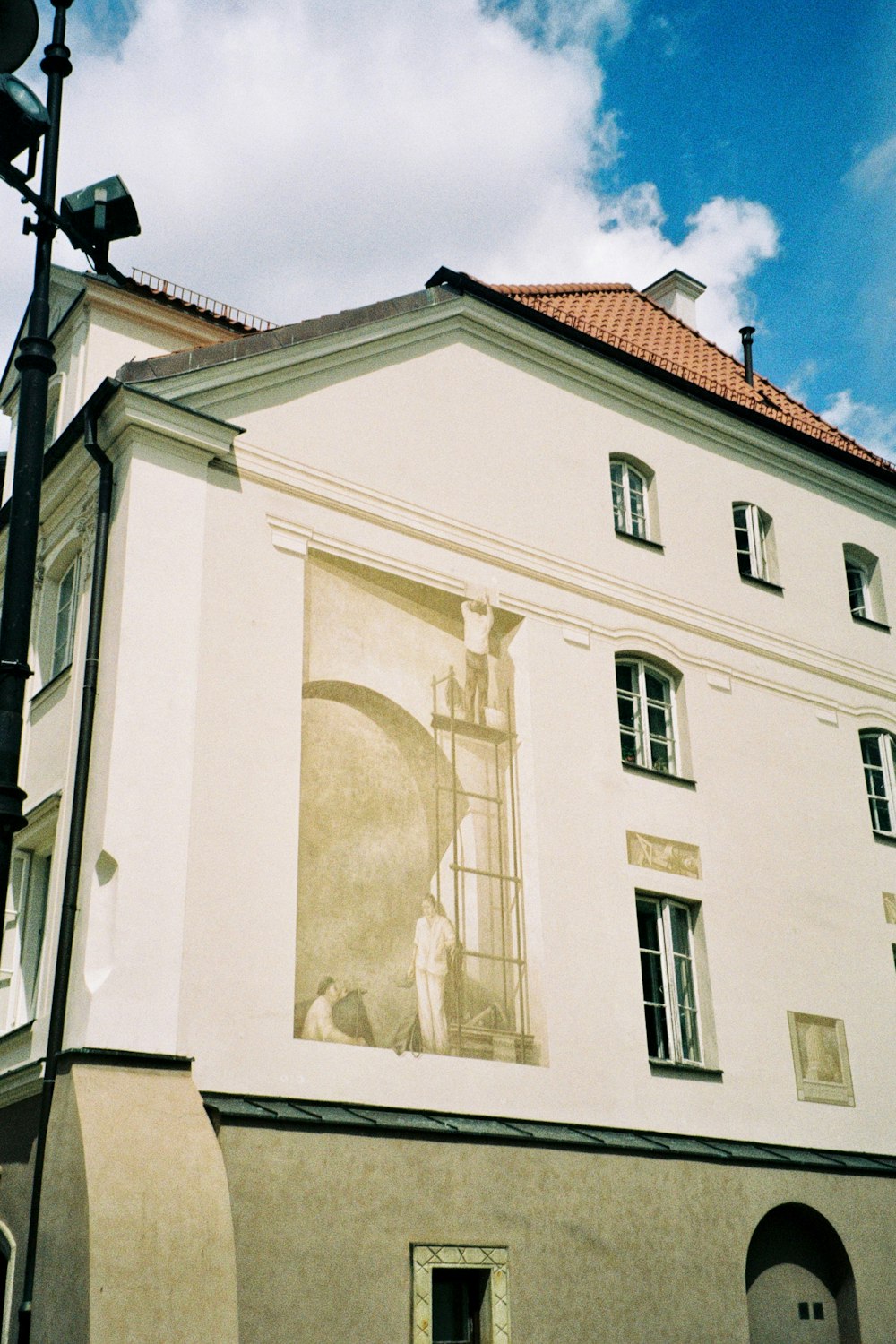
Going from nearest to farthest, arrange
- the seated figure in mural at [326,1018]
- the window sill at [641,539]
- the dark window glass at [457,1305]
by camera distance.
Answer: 1. the dark window glass at [457,1305]
2. the seated figure in mural at [326,1018]
3. the window sill at [641,539]

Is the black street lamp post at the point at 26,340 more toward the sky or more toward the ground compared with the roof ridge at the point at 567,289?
more toward the ground

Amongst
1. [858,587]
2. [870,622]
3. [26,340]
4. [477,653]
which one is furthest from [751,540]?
[26,340]

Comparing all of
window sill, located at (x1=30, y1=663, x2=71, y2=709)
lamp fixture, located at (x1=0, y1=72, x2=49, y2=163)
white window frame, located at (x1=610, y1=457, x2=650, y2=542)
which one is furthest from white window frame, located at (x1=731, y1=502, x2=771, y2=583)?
lamp fixture, located at (x1=0, y1=72, x2=49, y2=163)

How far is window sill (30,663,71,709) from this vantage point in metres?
14.3

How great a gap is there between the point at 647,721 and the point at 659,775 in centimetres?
77

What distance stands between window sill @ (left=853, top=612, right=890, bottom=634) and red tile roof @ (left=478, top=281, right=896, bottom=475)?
2.63 metres

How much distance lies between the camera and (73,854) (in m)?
12.7

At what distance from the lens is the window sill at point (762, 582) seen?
19.9 meters

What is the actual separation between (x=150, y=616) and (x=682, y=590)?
→ 7.84 m

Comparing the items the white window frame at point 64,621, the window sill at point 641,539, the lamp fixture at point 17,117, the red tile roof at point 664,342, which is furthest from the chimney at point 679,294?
the lamp fixture at point 17,117

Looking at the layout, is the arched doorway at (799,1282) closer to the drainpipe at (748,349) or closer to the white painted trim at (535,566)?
the white painted trim at (535,566)

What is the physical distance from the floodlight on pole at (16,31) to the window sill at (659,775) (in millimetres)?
11470

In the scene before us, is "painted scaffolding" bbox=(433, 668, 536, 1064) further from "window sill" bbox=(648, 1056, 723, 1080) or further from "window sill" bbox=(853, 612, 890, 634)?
"window sill" bbox=(853, 612, 890, 634)

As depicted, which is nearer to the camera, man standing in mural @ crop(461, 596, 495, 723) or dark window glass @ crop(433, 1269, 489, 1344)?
dark window glass @ crop(433, 1269, 489, 1344)
